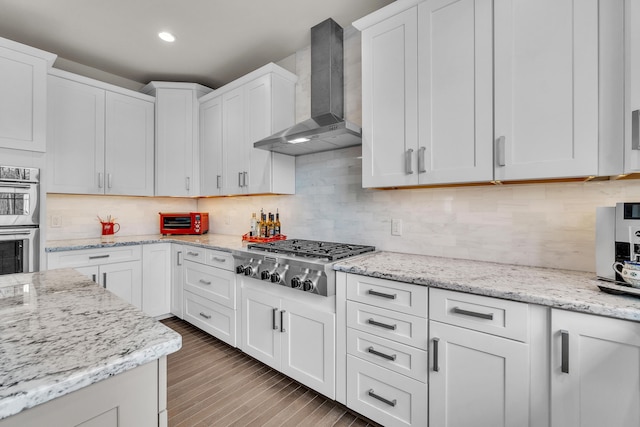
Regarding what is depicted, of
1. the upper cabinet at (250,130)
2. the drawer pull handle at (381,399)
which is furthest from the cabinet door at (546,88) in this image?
the upper cabinet at (250,130)

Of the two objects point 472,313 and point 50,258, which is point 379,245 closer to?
point 472,313

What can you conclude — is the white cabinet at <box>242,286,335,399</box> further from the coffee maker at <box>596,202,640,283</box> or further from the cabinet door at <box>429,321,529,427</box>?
the coffee maker at <box>596,202,640,283</box>

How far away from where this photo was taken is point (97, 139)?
3074 mm

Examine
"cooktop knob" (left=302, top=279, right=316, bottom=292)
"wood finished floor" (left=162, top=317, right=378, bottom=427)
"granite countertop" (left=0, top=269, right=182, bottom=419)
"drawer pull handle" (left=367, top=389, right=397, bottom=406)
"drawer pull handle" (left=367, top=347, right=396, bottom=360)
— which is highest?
"granite countertop" (left=0, top=269, right=182, bottom=419)

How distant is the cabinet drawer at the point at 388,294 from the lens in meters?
1.48

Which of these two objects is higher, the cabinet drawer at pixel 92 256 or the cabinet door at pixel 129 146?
the cabinet door at pixel 129 146

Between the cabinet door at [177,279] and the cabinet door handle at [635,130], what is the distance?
11.2ft

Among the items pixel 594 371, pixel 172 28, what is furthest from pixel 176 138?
pixel 594 371

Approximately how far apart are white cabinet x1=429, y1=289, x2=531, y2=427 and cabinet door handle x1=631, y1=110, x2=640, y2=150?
798 mm

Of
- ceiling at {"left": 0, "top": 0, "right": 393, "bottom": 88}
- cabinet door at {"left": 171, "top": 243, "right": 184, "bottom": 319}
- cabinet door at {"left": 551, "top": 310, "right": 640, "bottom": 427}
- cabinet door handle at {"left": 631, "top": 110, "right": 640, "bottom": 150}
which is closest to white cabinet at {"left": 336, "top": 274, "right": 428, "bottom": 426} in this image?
cabinet door at {"left": 551, "top": 310, "right": 640, "bottom": 427}

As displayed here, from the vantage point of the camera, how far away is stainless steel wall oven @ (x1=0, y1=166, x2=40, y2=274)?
90.5 inches

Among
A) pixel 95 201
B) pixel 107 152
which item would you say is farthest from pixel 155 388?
pixel 95 201

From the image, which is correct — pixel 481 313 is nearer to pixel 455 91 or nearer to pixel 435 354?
pixel 435 354

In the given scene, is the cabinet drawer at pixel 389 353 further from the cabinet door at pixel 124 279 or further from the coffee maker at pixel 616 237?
the cabinet door at pixel 124 279
